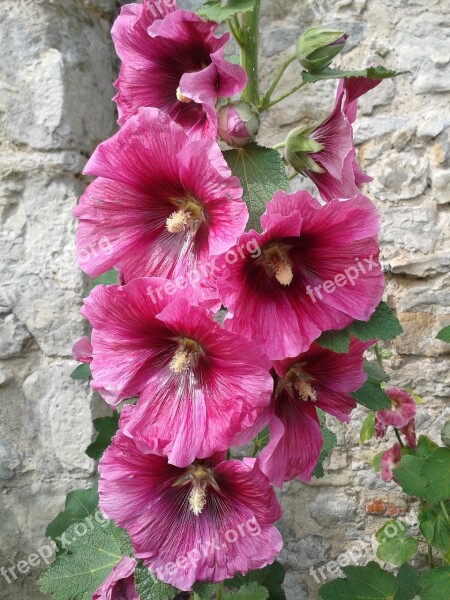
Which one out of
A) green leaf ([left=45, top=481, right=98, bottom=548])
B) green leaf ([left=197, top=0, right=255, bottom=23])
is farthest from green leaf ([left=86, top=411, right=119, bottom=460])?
green leaf ([left=197, top=0, right=255, bottom=23])

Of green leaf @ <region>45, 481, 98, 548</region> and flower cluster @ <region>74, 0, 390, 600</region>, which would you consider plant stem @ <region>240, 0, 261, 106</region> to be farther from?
green leaf @ <region>45, 481, 98, 548</region>

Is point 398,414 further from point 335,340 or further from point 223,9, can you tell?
point 223,9

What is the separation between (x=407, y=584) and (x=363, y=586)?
0.12 meters

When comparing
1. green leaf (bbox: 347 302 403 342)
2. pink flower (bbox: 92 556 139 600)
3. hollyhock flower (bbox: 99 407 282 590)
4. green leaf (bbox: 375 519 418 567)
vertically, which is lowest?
green leaf (bbox: 375 519 418 567)

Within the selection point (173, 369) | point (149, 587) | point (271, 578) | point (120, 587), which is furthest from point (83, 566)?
point (271, 578)

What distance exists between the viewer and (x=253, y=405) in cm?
63

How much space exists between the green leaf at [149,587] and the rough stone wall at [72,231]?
911 millimetres

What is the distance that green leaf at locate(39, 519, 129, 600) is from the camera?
100 centimetres

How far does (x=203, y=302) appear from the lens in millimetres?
624

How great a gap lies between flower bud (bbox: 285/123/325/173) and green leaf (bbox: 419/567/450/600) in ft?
3.27

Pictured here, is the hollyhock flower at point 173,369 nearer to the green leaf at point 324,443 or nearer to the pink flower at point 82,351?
the pink flower at point 82,351

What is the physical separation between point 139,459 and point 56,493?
1.13 m

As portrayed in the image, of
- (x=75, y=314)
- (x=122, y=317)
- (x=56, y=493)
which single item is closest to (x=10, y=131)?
(x=75, y=314)

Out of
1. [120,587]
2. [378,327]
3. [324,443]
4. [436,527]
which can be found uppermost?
[378,327]
